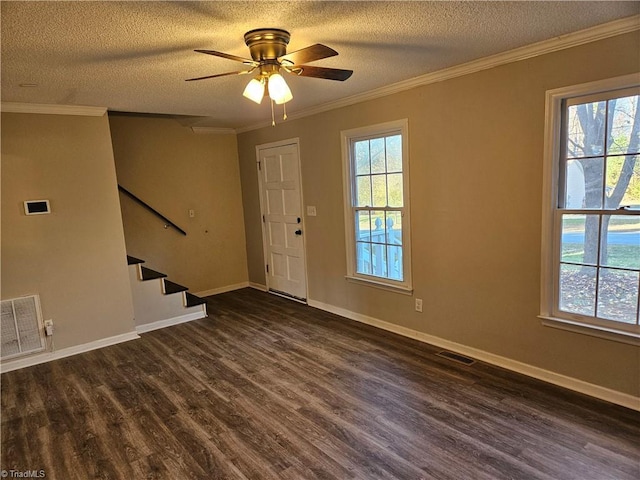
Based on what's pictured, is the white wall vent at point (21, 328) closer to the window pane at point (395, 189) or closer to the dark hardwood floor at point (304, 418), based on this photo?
the dark hardwood floor at point (304, 418)

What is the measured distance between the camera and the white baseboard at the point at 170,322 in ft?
14.2

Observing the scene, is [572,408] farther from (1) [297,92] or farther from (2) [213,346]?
(1) [297,92]

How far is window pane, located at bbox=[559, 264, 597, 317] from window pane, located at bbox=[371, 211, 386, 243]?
1631 mm

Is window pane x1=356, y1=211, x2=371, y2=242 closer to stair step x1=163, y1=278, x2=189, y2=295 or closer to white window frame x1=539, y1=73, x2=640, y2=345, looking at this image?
Result: white window frame x1=539, y1=73, x2=640, y2=345

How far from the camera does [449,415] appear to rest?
252cm

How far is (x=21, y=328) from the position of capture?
3.57 meters

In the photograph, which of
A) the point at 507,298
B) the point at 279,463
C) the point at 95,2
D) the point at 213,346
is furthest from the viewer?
the point at 213,346

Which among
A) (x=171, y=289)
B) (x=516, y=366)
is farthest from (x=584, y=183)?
(x=171, y=289)


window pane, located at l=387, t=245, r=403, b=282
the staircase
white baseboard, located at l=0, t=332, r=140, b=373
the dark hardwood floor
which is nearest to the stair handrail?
the staircase

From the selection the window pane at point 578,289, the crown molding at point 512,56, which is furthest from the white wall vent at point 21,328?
the window pane at point 578,289

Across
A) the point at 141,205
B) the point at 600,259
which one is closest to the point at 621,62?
the point at 600,259

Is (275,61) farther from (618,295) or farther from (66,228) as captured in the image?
(66,228)

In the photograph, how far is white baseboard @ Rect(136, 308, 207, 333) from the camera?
434 centimetres

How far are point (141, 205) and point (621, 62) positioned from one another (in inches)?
188
